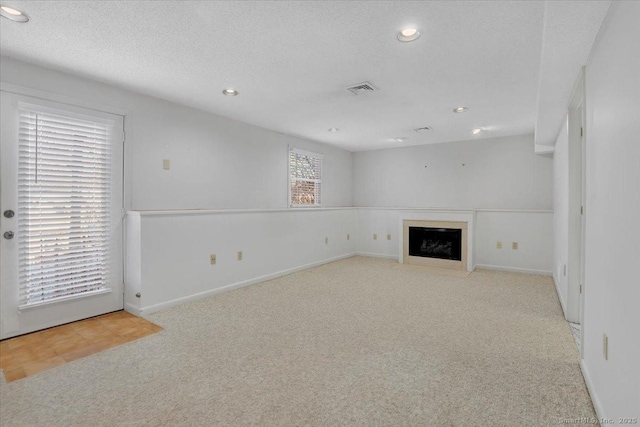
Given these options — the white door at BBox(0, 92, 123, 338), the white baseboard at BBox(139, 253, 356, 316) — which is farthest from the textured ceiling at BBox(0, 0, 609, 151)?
the white baseboard at BBox(139, 253, 356, 316)

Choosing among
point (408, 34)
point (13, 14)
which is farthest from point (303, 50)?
point (13, 14)

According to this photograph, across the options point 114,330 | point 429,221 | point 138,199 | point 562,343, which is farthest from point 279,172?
point 562,343

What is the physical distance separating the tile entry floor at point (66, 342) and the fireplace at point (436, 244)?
443 cm

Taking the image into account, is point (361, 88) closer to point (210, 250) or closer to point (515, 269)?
point (210, 250)

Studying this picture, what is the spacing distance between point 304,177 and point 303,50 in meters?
3.68

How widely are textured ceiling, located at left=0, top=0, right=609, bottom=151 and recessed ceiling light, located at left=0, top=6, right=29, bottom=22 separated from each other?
6 centimetres

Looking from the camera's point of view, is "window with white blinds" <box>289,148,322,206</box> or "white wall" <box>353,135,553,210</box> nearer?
"white wall" <box>353,135,553,210</box>

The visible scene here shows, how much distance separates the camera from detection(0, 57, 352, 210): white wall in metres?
3.11

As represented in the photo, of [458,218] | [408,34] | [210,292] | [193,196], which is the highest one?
[408,34]

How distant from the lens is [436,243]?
5.80m

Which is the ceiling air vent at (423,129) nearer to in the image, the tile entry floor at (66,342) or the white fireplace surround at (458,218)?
the white fireplace surround at (458,218)

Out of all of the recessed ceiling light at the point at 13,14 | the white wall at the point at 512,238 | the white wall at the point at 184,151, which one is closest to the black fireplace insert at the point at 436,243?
the white wall at the point at 512,238

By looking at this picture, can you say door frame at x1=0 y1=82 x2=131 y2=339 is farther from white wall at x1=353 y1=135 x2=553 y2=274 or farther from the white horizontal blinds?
white wall at x1=353 y1=135 x2=553 y2=274

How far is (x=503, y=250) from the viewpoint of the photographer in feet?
17.6
